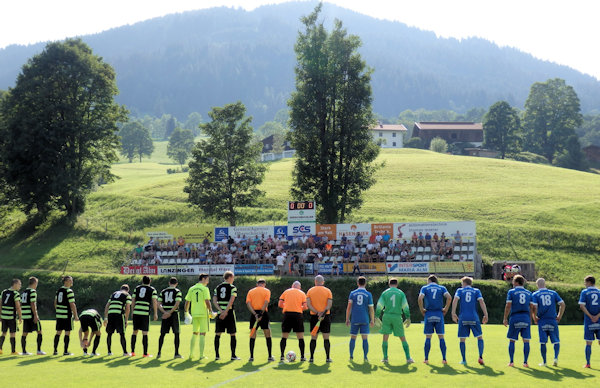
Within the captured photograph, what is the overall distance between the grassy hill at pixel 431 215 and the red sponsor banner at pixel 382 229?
27.4 feet

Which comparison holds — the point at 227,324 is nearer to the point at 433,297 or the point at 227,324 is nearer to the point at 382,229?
the point at 433,297

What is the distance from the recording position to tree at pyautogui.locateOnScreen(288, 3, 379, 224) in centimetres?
4228

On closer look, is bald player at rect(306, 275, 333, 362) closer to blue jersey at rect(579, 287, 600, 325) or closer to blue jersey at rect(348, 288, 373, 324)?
blue jersey at rect(348, 288, 373, 324)

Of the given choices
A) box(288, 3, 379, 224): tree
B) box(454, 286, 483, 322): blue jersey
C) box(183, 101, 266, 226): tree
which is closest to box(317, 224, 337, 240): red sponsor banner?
box(288, 3, 379, 224): tree

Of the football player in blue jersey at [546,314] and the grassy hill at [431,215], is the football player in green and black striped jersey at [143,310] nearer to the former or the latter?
the football player in blue jersey at [546,314]

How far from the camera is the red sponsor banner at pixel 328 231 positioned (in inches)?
1444

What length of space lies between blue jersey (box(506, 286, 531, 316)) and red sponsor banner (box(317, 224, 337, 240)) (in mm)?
22487

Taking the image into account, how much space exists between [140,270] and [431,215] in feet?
89.4

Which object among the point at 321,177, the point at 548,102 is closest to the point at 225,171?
the point at 321,177

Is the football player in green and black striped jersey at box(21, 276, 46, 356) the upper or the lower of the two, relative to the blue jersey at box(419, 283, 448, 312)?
lower

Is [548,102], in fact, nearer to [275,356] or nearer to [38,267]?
[38,267]

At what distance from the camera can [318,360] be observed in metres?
14.8

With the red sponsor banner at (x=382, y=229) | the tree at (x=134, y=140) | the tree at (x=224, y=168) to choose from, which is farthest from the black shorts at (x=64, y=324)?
the tree at (x=134, y=140)

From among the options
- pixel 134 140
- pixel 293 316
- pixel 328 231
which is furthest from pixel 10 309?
pixel 134 140
